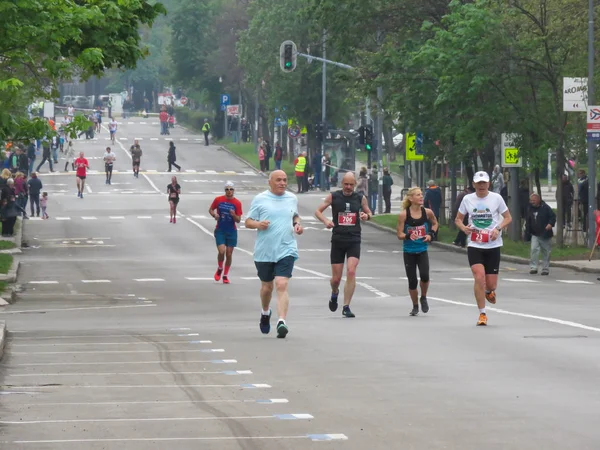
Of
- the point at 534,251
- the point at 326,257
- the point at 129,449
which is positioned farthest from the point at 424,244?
the point at 326,257

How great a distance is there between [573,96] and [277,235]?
64.3ft

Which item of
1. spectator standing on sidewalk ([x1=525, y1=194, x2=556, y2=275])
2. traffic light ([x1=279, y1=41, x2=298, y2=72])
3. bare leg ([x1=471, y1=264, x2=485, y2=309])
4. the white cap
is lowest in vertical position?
spectator standing on sidewalk ([x1=525, y1=194, x2=556, y2=275])

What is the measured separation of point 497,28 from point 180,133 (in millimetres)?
84194

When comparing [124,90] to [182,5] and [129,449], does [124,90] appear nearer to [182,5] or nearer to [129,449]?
[182,5]

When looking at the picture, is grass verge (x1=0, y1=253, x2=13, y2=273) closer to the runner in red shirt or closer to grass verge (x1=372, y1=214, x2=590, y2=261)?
grass verge (x1=372, y1=214, x2=590, y2=261)

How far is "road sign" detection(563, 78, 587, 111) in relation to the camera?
33.6 m

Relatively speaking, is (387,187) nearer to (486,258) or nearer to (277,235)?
(486,258)

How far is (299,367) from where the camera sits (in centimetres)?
1277

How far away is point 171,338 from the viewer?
1581cm

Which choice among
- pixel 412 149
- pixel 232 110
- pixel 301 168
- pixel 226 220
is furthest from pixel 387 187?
pixel 232 110

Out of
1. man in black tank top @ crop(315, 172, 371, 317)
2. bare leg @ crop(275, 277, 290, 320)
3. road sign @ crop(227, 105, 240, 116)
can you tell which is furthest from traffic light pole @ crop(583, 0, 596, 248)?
road sign @ crop(227, 105, 240, 116)

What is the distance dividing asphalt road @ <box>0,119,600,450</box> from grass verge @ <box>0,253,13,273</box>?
88 centimetres

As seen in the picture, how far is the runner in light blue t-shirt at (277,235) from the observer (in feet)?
50.3

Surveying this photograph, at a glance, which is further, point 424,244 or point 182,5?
point 182,5
